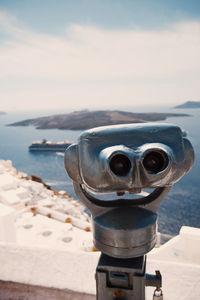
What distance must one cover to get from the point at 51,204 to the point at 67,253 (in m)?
6.13

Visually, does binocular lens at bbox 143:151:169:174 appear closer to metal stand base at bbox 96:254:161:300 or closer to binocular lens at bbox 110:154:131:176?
binocular lens at bbox 110:154:131:176

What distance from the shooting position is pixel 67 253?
2.30m

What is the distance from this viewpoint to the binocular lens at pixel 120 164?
44.3 inches

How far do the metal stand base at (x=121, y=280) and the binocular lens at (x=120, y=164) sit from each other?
1.27ft

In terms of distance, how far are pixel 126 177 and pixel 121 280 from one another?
1.44 ft

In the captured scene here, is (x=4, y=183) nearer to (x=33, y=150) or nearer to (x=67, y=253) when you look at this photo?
(x=67, y=253)

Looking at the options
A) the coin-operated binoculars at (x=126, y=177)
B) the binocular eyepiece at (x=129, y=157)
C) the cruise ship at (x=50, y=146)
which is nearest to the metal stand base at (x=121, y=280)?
the coin-operated binoculars at (x=126, y=177)

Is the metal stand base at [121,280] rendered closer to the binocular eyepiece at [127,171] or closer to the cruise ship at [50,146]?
the binocular eyepiece at [127,171]

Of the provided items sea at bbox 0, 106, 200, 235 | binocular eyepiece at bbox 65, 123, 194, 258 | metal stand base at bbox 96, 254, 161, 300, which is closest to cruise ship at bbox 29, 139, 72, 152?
sea at bbox 0, 106, 200, 235

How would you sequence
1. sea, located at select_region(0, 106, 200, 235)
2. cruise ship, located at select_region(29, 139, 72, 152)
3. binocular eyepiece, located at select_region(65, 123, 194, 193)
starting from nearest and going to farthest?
binocular eyepiece, located at select_region(65, 123, 194, 193), sea, located at select_region(0, 106, 200, 235), cruise ship, located at select_region(29, 139, 72, 152)

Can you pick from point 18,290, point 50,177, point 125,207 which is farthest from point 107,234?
point 50,177

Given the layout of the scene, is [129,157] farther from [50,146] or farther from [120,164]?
[50,146]

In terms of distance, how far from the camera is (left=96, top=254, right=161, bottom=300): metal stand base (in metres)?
1.16

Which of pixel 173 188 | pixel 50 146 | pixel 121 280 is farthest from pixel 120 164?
pixel 50 146
